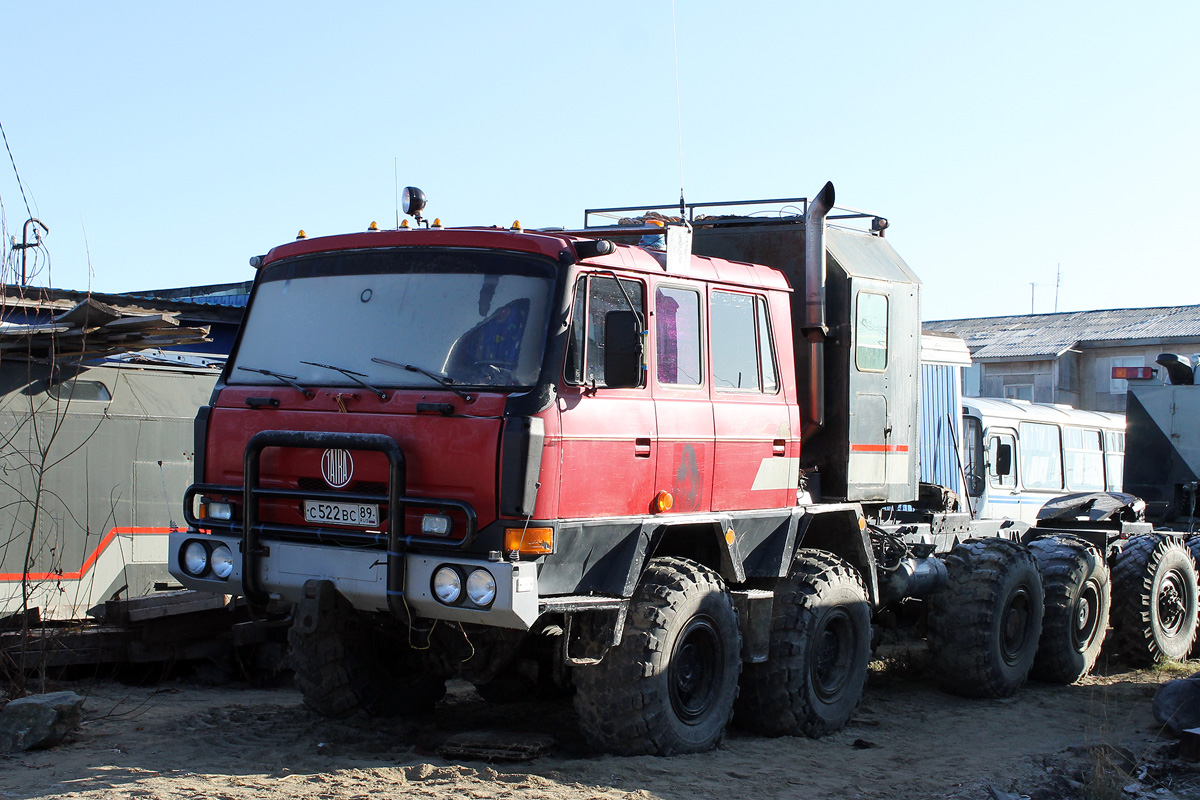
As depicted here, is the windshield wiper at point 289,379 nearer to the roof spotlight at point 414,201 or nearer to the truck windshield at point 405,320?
the truck windshield at point 405,320

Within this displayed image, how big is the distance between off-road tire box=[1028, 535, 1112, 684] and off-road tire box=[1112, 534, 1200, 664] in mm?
445

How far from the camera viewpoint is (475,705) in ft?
28.8

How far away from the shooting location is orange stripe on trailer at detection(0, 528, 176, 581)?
962 centimetres

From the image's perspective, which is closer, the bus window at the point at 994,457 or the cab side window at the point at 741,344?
the cab side window at the point at 741,344

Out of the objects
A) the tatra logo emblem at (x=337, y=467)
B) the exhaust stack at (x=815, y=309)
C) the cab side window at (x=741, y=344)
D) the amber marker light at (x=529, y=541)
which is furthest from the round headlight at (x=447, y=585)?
the exhaust stack at (x=815, y=309)

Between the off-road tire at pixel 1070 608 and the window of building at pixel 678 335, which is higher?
the window of building at pixel 678 335

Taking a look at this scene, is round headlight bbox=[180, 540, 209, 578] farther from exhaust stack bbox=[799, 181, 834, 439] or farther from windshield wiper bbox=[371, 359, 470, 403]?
exhaust stack bbox=[799, 181, 834, 439]

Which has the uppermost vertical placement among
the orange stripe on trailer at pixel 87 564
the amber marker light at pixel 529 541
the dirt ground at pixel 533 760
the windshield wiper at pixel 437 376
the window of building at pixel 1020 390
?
the window of building at pixel 1020 390

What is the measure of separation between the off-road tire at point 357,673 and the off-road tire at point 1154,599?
22.9ft

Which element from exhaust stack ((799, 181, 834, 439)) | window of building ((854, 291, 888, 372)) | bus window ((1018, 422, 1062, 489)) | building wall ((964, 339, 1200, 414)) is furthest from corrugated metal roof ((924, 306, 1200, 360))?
exhaust stack ((799, 181, 834, 439))

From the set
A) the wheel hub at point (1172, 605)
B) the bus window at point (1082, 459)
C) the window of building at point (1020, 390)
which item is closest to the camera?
the wheel hub at point (1172, 605)

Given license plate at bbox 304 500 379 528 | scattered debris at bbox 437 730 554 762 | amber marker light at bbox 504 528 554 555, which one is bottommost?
scattered debris at bbox 437 730 554 762

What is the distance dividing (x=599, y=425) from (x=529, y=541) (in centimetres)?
81

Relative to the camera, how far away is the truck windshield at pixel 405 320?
6359 millimetres
